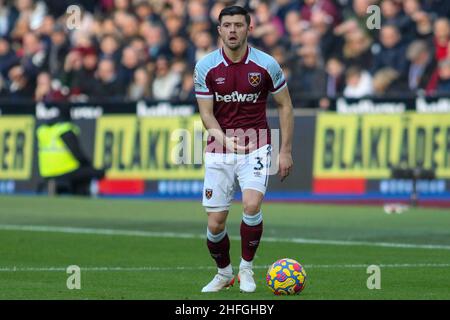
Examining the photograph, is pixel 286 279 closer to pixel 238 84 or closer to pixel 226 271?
pixel 226 271

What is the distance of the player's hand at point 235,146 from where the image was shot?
37.5ft

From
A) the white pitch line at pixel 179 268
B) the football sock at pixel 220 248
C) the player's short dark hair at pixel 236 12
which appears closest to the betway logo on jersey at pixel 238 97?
the player's short dark hair at pixel 236 12

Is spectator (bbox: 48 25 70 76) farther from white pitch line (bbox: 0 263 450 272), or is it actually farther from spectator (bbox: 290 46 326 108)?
white pitch line (bbox: 0 263 450 272)

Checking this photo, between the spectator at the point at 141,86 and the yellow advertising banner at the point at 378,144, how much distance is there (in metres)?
4.17

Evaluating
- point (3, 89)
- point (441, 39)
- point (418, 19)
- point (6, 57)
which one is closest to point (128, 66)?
point (3, 89)

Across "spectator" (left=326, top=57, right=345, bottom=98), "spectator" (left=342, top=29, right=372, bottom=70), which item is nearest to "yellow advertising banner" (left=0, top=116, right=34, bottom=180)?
"spectator" (left=326, top=57, right=345, bottom=98)

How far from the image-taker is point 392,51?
2392cm

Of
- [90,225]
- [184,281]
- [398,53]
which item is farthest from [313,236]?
[398,53]

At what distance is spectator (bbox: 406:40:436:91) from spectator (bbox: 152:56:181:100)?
4.72 meters

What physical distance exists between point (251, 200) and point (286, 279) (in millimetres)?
819

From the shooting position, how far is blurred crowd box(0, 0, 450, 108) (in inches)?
936

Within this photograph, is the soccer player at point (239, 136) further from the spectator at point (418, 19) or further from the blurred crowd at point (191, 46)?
the spectator at point (418, 19)

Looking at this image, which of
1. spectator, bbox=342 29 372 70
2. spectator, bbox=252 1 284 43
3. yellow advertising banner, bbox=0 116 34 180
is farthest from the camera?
yellow advertising banner, bbox=0 116 34 180

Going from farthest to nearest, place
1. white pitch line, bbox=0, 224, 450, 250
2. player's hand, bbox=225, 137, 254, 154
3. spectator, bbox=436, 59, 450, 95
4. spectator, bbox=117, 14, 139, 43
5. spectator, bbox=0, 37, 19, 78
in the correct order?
spectator, bbox=0, 37, 19, 78
spectator, bbox=117, 14, 139, 43
spectator, bbox=436, 59, 450, 95
white pitch line, bbox=0, 224, 450, 250
player's hand, bbox=225, 137, 254, 154
